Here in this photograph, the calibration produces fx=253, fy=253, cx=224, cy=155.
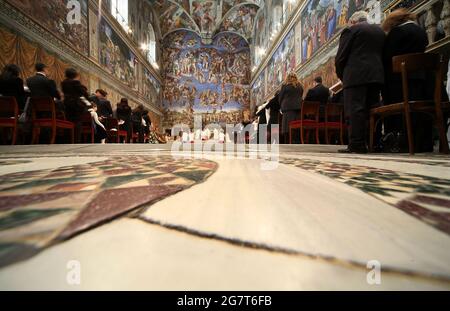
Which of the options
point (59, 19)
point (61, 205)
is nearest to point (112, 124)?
point (59, 19)

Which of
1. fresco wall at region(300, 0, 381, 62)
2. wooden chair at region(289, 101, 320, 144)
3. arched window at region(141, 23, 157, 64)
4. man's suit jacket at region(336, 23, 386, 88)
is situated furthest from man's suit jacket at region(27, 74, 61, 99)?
arched window at region(141, 23, 157, 64)

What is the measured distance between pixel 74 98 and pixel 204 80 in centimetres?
1668

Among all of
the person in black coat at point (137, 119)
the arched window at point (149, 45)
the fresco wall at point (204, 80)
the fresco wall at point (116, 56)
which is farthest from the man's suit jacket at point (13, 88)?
the fresco wall at point (204, 80)

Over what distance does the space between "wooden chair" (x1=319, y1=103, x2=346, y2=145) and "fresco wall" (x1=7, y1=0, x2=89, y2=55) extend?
6.96 meters

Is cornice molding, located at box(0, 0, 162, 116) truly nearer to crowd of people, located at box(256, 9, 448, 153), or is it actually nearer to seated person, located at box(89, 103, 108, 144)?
seated person, located at box(89, 103, 108, 144)

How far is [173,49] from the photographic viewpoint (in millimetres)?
20094

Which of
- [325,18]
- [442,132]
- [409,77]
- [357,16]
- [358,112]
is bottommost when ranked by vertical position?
[442,132]

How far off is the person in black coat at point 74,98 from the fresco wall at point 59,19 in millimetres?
2950

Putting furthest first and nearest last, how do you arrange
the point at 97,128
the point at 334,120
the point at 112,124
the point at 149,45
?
the point at 149,45, the point at 112,124, the point at 97,128, the point at 334,120

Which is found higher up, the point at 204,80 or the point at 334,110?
the point at 204,80

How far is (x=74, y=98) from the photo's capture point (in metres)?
4.46

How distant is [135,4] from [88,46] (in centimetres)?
679

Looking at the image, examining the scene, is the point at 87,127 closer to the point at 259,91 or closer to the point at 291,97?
the point at 291,97

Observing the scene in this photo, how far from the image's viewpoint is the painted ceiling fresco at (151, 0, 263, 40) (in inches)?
706
